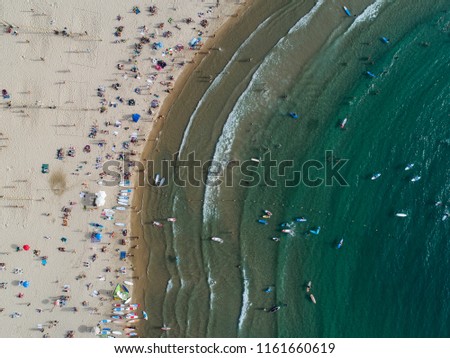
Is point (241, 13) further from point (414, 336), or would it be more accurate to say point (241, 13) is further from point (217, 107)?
point (414, 336)

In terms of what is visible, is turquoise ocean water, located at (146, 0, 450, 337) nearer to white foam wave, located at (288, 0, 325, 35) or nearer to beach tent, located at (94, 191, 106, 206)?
white foam wave, located at (288, 0, 325, 35)

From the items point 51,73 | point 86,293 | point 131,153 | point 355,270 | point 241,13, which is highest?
point 241,13

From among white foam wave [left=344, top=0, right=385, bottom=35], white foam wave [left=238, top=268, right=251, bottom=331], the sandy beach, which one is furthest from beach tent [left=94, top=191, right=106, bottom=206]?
white foam wave [left=344, top=0, right=385, bottom=35]

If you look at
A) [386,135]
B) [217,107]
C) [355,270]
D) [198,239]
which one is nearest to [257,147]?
[217,107]

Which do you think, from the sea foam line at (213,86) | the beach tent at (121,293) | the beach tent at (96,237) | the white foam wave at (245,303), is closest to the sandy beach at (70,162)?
the beach tent at (96,237)
